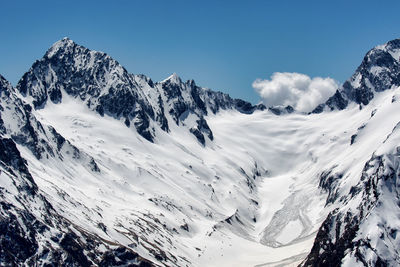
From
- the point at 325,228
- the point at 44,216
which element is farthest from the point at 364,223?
the point at 44,216

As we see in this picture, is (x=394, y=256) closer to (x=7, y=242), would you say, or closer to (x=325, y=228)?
(x=325, y=228)

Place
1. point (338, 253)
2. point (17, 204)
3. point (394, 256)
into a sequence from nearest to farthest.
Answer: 1. point (394, 256)
2. point (338, 253)
3. point (17, 204)

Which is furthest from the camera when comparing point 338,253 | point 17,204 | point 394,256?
point 17,204

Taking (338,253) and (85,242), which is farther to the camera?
(85,242)

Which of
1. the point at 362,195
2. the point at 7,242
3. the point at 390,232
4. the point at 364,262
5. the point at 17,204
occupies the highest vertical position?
the point at 362,195

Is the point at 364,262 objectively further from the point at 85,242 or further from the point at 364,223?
the point at 85,242

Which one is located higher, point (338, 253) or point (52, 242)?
point (338, 253)

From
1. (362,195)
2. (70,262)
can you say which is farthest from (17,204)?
(362,195)

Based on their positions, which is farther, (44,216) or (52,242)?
(44,216)

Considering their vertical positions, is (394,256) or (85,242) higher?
(394,256)
